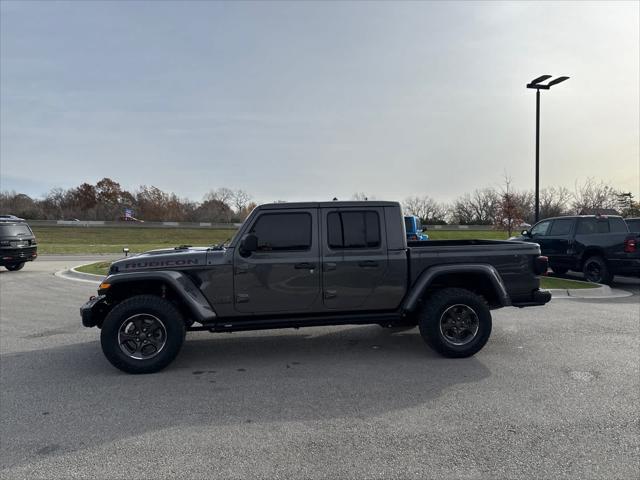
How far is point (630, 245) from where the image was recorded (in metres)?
10.2

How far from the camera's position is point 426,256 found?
16.2 feet

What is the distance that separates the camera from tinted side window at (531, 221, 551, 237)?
1213cm

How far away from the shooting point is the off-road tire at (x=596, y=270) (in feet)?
35.0

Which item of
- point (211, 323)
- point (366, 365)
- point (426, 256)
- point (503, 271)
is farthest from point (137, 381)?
point (503, 271)

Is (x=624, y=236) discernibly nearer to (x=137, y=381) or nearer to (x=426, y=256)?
(x=426, y=256)

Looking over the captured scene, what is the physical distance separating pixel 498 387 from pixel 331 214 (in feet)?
8.59

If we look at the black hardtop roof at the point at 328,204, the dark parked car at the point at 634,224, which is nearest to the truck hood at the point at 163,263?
Answer: the black hardtop roof at the point at 328,204

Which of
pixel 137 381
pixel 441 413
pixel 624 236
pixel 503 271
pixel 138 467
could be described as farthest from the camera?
pixel 624 236

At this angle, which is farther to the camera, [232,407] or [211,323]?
[211,323]

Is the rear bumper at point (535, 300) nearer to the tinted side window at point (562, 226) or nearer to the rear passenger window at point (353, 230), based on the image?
the rear passenger window at point (353, 230)

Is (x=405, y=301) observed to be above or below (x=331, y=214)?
below

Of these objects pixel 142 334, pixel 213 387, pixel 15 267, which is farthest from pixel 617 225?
pixel 15 267

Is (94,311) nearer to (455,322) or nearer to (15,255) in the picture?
(455,322)

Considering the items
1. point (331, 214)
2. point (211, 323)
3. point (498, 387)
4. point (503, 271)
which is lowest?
point (498, 387)
